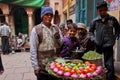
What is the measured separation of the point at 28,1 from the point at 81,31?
12.1 meters

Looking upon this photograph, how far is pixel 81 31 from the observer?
5.26 m

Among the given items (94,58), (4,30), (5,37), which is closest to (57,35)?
(94,58)

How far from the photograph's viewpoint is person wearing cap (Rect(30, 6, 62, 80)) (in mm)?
3643

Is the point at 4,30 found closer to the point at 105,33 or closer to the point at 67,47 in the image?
the point at 67,47

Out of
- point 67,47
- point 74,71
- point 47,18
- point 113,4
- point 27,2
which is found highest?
point 27,2

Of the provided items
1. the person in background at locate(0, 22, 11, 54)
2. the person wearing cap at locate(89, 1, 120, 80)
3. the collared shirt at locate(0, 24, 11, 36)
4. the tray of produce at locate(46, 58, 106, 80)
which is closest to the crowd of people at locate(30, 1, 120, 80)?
the person wearing cap at locate(89, 1, 120, 80)

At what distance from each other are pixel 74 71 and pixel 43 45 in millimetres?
654

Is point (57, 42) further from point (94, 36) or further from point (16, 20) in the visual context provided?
point (16, 20)

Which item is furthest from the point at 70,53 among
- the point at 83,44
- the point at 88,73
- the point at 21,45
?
the point at 21,45

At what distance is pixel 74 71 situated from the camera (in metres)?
3.31

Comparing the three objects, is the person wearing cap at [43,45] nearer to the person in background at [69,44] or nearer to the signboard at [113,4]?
the person in background at [69,44]

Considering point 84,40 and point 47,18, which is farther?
point 84,40

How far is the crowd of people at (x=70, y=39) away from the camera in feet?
12.0

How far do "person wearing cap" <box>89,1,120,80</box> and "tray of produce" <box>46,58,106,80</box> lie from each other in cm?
141
